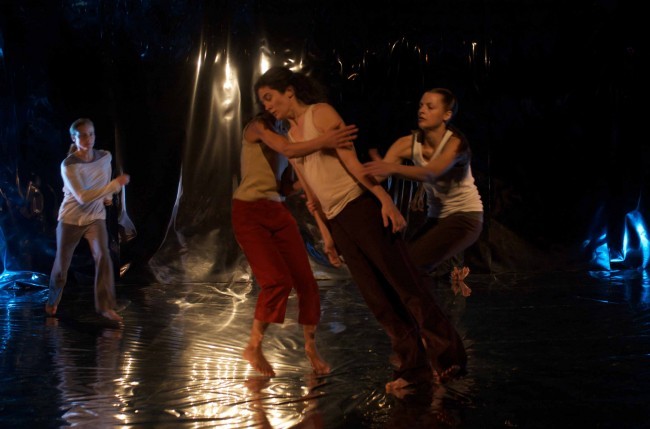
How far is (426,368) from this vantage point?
10.5 ft

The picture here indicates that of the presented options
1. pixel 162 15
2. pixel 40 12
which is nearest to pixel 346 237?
pixel 162 15

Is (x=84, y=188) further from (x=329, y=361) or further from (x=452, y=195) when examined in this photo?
(x=452, y=195)

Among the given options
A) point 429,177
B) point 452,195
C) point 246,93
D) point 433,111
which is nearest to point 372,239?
point 429,177

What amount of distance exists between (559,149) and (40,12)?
466 cm

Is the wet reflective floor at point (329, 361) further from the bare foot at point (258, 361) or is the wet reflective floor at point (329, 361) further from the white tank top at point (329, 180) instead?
the white tank top at point (329, 180)

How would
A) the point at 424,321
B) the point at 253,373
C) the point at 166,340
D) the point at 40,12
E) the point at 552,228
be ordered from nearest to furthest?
the point at 424,321, the point at 253,373, the point at 166,340, the point at 40,12, the point at 552,228

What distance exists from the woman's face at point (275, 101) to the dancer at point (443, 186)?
503mm

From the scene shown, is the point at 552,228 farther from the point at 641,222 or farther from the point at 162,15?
the point at 162,15

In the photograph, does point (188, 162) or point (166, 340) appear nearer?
point (166, 340)

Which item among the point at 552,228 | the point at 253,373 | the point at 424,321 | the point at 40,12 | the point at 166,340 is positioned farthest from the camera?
the point at 552,228

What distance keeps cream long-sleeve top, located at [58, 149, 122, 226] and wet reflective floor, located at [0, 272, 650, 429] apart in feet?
2.25

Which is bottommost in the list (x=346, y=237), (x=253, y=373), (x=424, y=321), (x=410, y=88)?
(x=253, y=373)

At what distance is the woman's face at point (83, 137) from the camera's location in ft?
16.2

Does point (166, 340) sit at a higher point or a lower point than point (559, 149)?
lower
